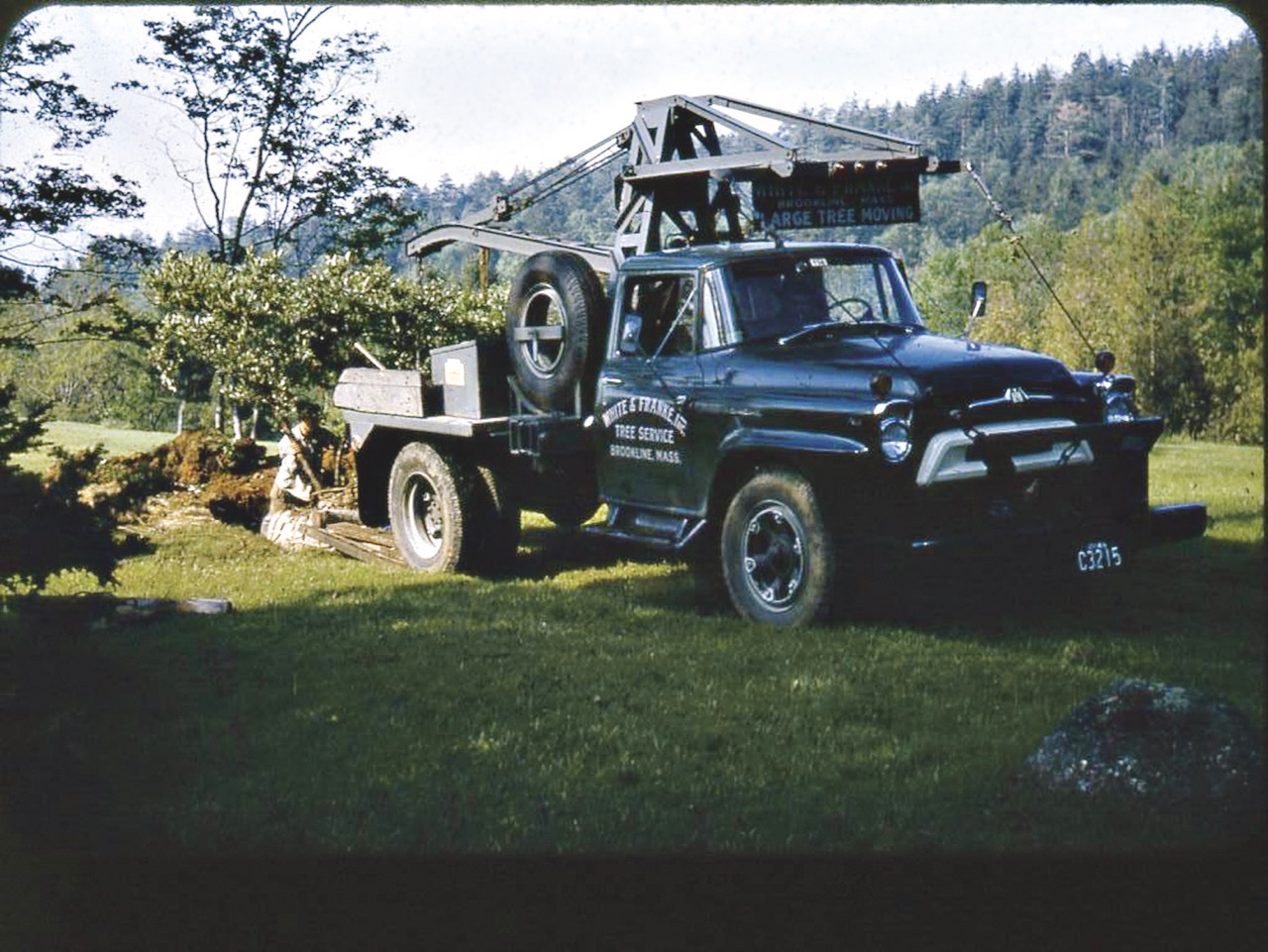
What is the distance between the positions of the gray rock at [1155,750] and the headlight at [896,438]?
1.99 m

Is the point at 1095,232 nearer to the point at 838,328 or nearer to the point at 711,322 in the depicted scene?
the point at 838,328

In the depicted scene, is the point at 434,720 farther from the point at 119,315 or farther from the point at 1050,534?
the point at 1050,534

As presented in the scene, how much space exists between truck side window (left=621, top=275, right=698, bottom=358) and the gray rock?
12.3 feet

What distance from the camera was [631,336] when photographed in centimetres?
734

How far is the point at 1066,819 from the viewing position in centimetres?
350

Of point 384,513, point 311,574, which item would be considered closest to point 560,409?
point 311,574

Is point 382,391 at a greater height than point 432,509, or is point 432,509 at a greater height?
point 382,391

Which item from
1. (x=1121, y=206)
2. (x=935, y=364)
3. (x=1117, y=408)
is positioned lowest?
(x=1117, y=408)

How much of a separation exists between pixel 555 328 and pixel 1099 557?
12.2 ft

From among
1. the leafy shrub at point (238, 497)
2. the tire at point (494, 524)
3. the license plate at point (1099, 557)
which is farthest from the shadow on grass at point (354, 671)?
the leafy shrub at point (238, 497)

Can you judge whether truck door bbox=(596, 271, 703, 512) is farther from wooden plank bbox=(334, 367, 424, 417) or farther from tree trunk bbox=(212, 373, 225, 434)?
tree trunk bbox=(212, 373, 225, 434)

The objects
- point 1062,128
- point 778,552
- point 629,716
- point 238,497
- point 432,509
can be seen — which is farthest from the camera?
point 238,497

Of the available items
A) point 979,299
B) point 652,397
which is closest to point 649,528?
point 652,397

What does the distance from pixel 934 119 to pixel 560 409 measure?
11.3ft
